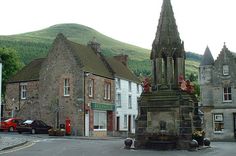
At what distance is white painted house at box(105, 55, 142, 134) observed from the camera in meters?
52.5

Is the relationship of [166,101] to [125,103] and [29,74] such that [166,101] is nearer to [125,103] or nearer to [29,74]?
[125,103]

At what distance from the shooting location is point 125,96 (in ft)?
180

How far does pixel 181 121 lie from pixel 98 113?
82.4ft

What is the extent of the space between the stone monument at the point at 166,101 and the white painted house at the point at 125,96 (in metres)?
25.4

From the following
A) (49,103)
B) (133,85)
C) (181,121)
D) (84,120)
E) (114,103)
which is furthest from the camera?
(133,85)

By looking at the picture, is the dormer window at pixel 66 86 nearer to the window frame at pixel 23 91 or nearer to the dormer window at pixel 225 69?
the window frame at pixel 23 91

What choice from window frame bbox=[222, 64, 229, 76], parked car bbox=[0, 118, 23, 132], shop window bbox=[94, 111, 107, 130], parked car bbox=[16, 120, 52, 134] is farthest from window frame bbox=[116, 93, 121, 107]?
window frame bbox=[222, 64, 229, 76]

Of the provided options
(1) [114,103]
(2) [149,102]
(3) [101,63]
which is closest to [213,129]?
(1) [114,103]

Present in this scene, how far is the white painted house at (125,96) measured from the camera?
52.5 metres

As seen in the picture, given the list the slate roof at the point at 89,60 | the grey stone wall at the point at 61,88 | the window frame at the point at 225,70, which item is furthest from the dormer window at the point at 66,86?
the window frame at the point at 225,70

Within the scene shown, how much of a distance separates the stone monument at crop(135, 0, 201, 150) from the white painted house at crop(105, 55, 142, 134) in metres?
25.4

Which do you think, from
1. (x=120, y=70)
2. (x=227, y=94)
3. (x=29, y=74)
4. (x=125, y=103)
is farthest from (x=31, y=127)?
(x=227, y=94)

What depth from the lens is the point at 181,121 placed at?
23250mm

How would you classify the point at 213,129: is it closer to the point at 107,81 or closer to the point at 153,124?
the point at 107,81
